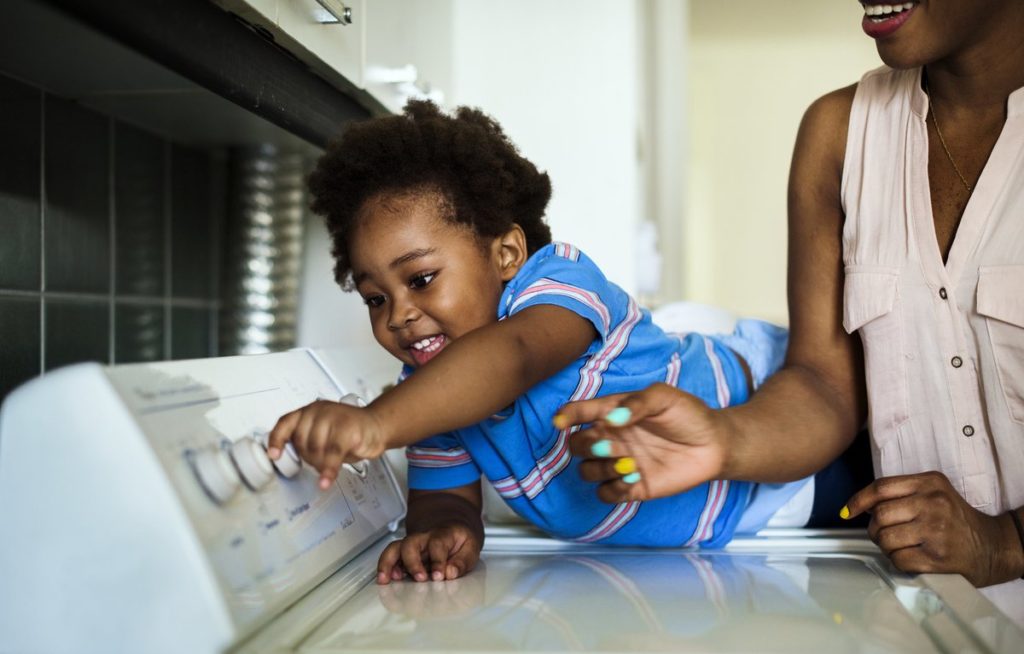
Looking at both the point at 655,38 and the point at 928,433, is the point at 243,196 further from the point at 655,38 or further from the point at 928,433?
the point at 655,38

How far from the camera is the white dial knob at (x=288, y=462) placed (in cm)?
70

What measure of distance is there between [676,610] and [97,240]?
91 cm

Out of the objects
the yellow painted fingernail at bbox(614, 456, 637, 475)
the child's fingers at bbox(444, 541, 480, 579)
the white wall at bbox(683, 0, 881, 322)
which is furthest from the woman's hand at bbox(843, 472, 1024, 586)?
the white wall at bbox(683, 0, 881, 322)

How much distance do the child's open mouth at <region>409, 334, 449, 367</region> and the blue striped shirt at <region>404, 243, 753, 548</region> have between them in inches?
3.8

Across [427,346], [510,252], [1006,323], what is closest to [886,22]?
[1006,323]

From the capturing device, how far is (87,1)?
0.62 m

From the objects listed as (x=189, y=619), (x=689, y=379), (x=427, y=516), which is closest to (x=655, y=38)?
(x=689, y=379)

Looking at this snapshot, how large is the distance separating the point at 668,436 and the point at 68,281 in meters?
0.77

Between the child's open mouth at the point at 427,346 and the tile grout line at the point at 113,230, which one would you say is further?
the tile grout line at the point at 113,230

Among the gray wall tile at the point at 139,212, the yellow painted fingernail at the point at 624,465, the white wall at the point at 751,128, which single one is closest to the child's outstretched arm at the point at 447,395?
the yellow painted fingernail at the point at 624,465

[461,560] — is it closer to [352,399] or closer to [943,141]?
[352,399]

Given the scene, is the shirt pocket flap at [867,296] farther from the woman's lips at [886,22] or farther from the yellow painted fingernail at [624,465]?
the yellow painted fingernail at [624,465]

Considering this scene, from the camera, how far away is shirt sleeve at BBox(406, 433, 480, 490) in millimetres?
1080

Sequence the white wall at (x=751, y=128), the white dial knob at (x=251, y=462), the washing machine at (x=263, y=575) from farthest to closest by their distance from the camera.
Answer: the white wall at (x=751, y=128)
the white dial knob at (x=251, y=462)
the washing machine at (x=263, y=575)
